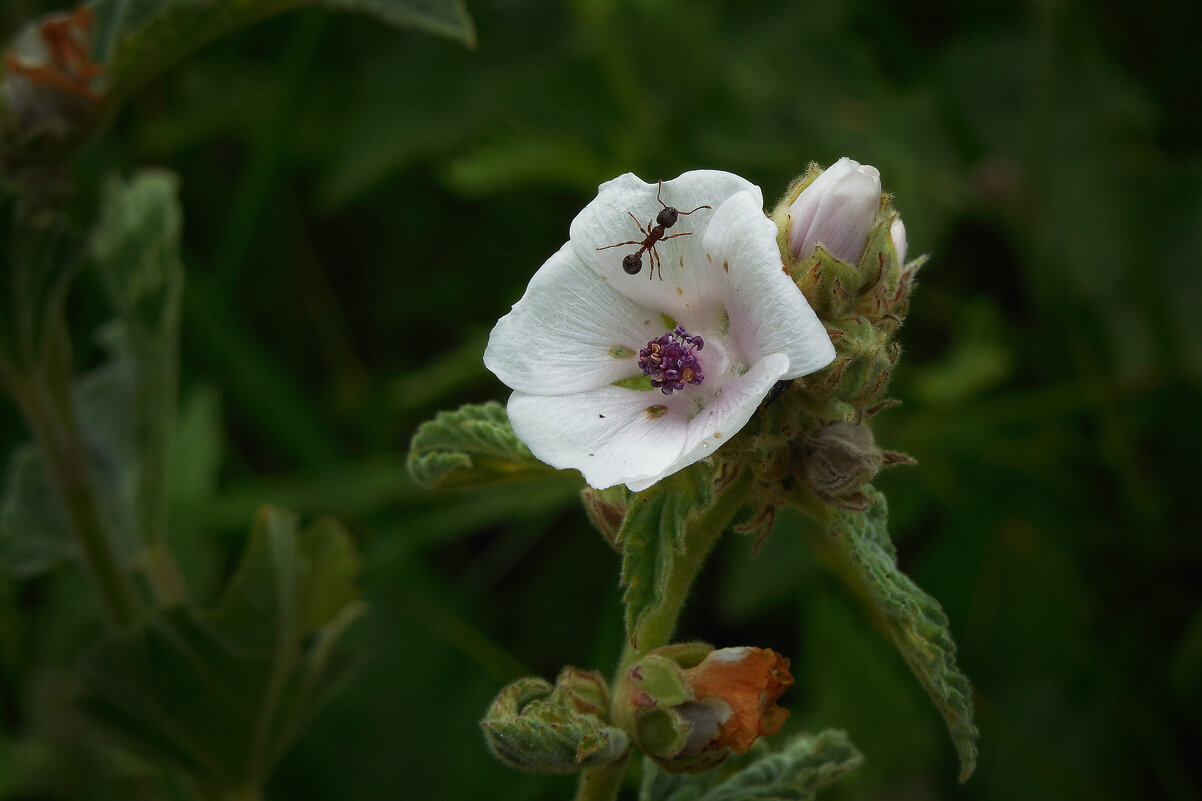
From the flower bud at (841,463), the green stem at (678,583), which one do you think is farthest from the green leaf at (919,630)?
the green stem at (678,583)

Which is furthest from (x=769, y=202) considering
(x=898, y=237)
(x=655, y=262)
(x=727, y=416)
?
(x=727, y=416)

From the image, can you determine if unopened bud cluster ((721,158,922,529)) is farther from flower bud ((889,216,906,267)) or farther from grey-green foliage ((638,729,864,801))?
grey-green foliage ((638,729,864,801))

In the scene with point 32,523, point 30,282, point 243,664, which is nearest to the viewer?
→ point 243,664

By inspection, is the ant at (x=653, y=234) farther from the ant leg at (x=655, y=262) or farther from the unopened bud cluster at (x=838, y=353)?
the unopened bud cluster at (x=838, y=353)

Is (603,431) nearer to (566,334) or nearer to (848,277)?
(566,334)

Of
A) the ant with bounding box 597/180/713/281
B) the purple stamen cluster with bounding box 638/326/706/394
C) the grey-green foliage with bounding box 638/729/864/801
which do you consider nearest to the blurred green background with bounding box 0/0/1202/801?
the grey-green foliage with bounding box 638/729/864/801

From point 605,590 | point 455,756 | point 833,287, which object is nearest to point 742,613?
point 605,590

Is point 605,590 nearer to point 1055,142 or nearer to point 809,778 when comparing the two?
point 809,778
